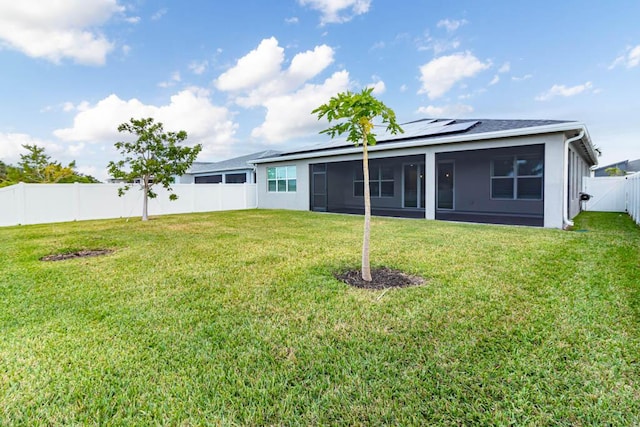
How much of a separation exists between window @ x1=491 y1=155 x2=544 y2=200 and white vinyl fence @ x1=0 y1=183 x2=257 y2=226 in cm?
1312

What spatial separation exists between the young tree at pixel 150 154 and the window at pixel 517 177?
12571mm

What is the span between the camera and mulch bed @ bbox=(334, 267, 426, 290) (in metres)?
4.20

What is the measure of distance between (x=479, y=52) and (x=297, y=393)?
14.4 meters

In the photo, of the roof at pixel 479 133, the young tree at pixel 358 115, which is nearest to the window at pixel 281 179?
the roof at pixel 479 133

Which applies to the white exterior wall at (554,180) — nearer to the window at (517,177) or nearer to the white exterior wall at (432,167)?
the white exterior wall at (432,167)

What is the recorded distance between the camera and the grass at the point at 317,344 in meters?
1.91

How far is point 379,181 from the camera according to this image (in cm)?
1847

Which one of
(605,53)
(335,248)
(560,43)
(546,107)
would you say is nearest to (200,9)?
(335,248)

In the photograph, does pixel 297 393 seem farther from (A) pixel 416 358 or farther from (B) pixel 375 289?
(B) pixel 375 289

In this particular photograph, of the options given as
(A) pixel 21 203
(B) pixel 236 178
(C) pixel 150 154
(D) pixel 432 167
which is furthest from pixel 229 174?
(D) pixel 432 167

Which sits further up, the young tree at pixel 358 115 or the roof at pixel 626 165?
the roof at pixel 626 165

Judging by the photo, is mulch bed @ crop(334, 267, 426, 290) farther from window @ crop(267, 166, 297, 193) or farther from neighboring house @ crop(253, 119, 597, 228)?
window @ crop(267, 166, 297, 193)

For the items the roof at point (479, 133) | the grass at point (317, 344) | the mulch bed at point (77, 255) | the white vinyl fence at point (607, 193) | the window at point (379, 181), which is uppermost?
the roof at point (479, 133)

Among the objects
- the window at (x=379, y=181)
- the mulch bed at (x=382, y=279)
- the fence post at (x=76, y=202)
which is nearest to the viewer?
the mulch bed at (x=382, y=279)
